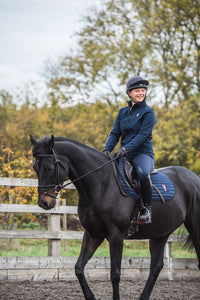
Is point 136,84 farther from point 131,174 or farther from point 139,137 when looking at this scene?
point 131,174

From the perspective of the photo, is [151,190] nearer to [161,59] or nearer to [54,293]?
[54,293]

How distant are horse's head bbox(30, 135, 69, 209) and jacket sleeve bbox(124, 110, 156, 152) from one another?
928mm

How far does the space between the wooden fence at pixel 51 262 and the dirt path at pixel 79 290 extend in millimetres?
248

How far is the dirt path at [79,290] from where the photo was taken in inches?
208

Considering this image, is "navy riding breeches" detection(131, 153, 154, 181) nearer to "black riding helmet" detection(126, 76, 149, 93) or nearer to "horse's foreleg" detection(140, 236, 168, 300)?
"black riding helmet" detection(126, 76, 149, 93)

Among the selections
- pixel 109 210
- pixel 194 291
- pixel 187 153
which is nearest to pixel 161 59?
pixel 187 153

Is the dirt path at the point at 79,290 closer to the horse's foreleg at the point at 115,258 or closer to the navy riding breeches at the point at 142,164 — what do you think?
the horse's foreleg at the point at 115,258

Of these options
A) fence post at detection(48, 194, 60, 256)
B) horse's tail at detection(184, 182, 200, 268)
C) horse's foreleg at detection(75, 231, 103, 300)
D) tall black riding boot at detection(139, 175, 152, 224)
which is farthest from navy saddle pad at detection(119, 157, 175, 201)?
fence post at detection(48, 194, 60, 256)

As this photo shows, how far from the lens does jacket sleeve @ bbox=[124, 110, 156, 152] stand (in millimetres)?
4707

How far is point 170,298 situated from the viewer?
17.9 ft

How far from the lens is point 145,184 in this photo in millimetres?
4703

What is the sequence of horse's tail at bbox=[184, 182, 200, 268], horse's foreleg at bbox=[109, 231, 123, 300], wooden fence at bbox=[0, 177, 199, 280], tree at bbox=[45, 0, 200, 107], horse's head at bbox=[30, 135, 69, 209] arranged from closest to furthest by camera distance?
horse's head at bbox=[30, 135, 69, 209] < horse's foreleg at bbox=[109, 231, 123, 300] < horse's tail at bbox=[184, 182, 200, 268] < wooden fence at bbox=[0, 177, 199, 280] < tree at bbox=[45, 0, 200, 107]

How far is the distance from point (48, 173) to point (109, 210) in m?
0.81

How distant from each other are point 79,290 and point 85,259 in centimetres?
151
